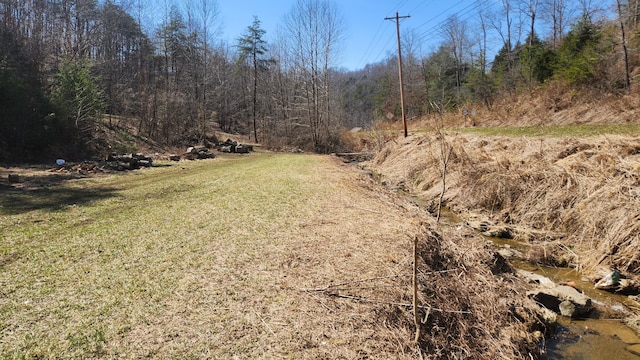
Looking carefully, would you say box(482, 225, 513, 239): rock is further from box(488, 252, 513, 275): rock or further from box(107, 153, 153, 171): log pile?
box(107, 153, 153, 171): log pile

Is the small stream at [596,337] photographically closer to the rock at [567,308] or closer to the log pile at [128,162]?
the rock at [567,308]

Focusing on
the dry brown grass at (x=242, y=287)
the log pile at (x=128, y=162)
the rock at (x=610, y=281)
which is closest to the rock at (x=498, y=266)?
the dry brown grass at (x=242, y=287)

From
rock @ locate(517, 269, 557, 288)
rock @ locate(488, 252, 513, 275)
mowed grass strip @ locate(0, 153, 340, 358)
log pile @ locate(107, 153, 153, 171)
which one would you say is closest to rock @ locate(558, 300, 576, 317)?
rock @ locate(517, 269, 557, 288)

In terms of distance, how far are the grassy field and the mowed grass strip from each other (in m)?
0.01

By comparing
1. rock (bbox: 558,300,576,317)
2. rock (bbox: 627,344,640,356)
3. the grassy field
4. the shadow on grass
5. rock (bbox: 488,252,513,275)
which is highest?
the shadow on grass

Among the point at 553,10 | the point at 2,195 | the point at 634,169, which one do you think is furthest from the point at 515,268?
the point at 553,10

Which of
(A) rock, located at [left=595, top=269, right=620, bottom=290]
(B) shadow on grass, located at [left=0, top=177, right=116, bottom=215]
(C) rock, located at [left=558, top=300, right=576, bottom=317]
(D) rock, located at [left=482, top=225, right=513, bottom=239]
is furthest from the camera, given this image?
(D) rock, located at [left=482, top=225, right=513, bottom=239]

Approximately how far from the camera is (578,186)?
7238 mm

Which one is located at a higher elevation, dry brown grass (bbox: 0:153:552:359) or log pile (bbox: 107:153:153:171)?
log pile (bbox: 107:153:153:171)

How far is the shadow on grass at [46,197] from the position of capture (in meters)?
7.20

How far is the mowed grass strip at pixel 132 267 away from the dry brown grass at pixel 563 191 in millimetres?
4509

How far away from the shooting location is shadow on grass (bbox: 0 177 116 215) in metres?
7.20

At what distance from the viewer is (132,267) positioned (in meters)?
4.31

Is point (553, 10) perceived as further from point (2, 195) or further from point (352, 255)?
point (2, 195)
